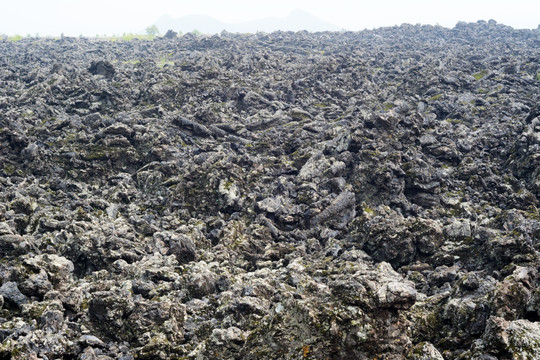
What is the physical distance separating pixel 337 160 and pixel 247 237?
44.6 ft

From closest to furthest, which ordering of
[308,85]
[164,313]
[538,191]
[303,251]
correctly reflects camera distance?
1. [164,313]
2. [303,251]
3. [538,191]
4. [308,85]

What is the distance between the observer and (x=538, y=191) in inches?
1231

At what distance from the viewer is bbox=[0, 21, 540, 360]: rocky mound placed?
14.3m

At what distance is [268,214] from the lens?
3080 centimetres

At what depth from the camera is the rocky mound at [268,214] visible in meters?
14.3

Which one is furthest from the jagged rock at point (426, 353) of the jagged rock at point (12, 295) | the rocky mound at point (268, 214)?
the jagged rock at point (12, 295)

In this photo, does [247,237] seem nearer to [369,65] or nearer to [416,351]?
[416,351]

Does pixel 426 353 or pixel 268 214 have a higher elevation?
pixel 426 353

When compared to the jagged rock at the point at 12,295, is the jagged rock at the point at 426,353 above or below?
above

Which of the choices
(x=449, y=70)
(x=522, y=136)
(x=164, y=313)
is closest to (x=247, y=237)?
(x=164, y=313)

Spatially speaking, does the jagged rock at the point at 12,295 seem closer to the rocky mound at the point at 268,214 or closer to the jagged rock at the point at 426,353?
the rocky mound at the point at 268,214

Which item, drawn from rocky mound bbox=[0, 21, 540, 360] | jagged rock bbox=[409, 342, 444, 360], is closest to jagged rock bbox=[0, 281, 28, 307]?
rocky mound bbox=[0, 21, 540, 360]

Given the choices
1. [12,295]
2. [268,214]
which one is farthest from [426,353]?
[268,214]

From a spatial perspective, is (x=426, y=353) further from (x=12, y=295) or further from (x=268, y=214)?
(x=268, y=214)
